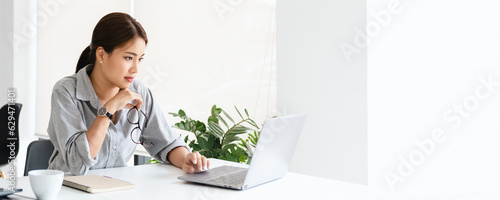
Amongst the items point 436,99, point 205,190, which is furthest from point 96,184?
point 436,99

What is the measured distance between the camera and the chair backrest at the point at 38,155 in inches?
81.0

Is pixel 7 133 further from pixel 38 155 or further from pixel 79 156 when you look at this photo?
pixel 79 156

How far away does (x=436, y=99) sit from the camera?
2.49m

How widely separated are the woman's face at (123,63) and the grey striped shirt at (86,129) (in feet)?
0.32

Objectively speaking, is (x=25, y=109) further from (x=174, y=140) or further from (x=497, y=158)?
(x=497, y=158)

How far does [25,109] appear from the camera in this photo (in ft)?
17.8

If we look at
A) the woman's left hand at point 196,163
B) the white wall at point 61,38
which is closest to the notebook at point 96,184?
the woman's left hand at point 196,163

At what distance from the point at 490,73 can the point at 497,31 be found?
0.20m

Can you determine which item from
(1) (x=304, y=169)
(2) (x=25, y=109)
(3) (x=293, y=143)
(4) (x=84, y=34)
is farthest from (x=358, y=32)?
(2) (x=25, y=109)

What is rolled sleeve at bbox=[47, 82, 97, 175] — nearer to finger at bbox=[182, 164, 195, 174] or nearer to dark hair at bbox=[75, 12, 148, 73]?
dark hair at bbox=[75, 12, 148, 73]

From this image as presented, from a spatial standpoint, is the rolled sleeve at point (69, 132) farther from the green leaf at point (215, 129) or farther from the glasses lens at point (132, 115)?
the green leaf at point (215, 129)

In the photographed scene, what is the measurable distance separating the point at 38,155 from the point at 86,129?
1.25 ft

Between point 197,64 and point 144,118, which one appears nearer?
point 144,118

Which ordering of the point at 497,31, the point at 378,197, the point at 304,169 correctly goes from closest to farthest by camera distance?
the point at 378,197 < the point at 497,31 < the point at 304,169
